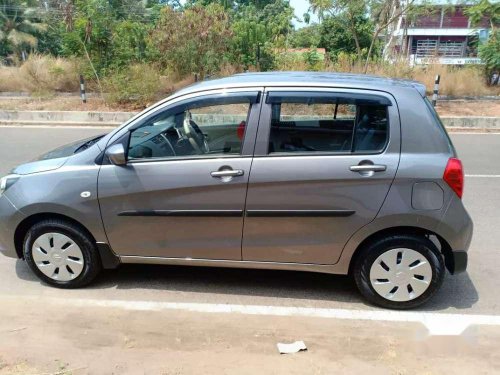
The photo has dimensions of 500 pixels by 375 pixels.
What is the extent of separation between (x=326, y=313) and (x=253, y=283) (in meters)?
0.74

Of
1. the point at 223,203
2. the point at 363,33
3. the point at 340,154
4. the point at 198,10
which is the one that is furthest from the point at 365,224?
the point at 363,33

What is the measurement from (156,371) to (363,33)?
3156cm

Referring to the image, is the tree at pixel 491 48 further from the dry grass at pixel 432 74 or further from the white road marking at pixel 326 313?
the white road marking at pixel 326 313

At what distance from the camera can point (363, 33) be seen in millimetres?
31125

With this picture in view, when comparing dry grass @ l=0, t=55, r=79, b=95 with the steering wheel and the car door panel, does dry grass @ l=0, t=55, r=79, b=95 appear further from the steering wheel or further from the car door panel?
the car door panel

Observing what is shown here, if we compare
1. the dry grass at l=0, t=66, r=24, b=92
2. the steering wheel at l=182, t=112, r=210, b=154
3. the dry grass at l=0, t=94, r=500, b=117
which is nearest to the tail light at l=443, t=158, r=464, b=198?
the steering wheel at l=182, t=112, r=210, b=154

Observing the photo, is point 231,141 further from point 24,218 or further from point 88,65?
point 88,65

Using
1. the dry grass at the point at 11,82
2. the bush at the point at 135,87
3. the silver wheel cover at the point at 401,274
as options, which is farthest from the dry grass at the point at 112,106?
the silver wheel cover at the point at 401,274

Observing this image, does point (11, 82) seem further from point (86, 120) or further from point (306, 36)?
point (306, 36)

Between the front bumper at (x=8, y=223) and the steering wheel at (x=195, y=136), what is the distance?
1.47 m

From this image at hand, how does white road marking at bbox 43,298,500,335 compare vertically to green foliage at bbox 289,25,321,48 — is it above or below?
below

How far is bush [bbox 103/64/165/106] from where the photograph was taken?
1462 cm

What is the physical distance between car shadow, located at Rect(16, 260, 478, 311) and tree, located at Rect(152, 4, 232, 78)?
42.4 feet

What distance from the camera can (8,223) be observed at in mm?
3762
